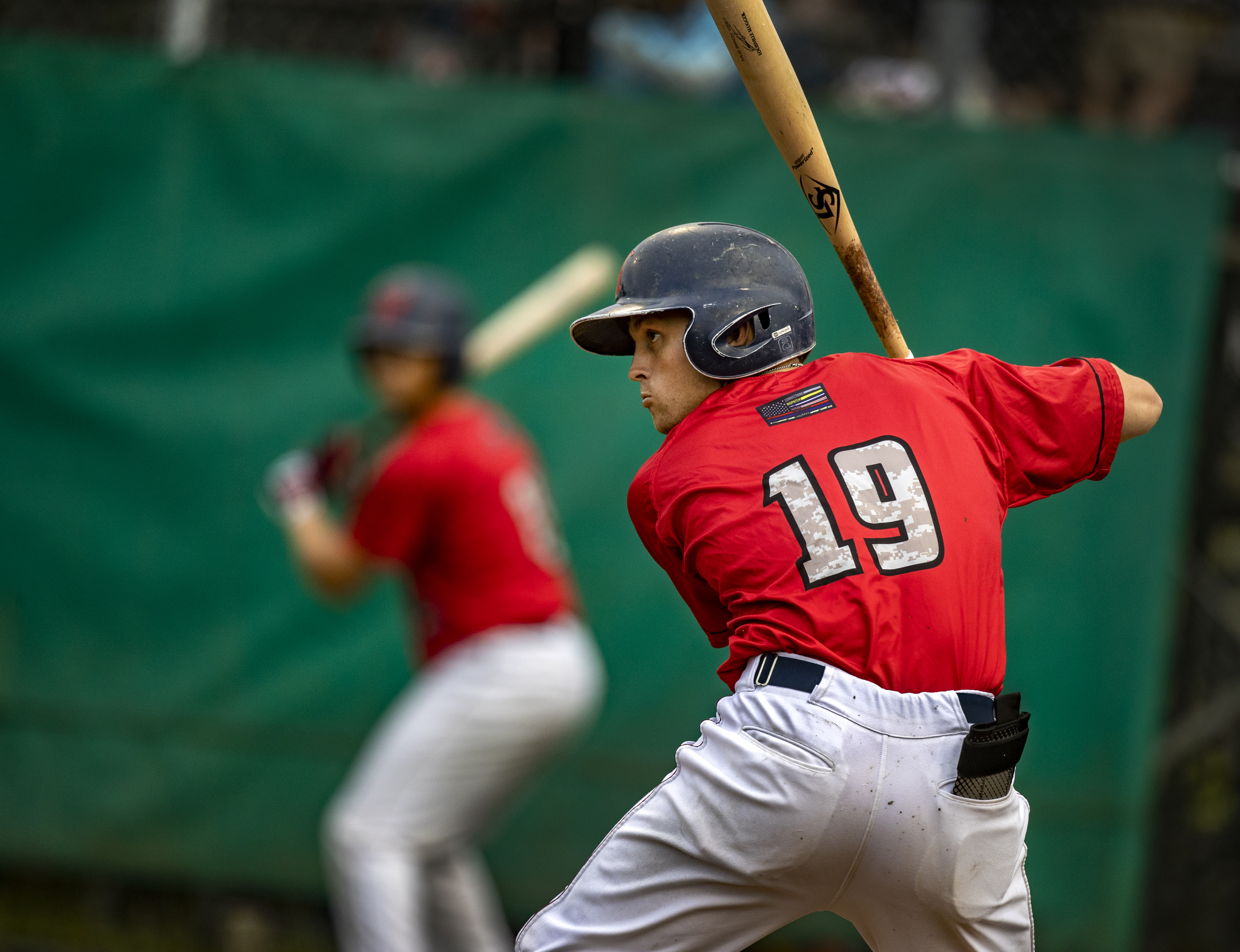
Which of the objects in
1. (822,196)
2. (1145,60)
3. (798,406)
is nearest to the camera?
(798,406)

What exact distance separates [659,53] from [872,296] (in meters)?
2.81

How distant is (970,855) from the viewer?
2217 mm

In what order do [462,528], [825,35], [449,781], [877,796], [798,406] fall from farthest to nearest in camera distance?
[825,35] < [462,528] < [449,781] < [798,406] < [877,796]

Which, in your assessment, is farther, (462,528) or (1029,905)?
(462,528)

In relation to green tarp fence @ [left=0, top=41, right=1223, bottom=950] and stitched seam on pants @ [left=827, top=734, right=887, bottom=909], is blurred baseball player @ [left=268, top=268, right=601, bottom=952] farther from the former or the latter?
stitched seam on pants @ [left=827, top=734, right=887, bottom=909]

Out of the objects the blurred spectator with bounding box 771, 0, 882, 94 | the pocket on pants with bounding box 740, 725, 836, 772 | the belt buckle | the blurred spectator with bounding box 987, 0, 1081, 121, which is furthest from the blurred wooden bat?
the pocket on pants with bounding box 740, 725, 836, 772

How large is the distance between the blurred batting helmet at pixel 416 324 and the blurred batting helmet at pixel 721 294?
6.67ft

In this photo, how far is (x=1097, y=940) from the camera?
15.3 ft

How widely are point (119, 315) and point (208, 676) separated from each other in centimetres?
140

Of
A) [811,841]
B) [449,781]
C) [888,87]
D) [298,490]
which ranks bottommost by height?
[449,781]

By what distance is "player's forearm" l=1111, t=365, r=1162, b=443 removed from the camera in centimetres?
251

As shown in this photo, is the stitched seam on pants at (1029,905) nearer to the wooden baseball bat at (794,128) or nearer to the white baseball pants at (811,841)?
the white baseball pants at (811,841)

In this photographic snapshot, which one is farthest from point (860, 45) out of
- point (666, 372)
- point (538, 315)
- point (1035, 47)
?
point (666, 372)

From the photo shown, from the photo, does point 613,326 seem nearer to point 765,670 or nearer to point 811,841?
point 765,670
